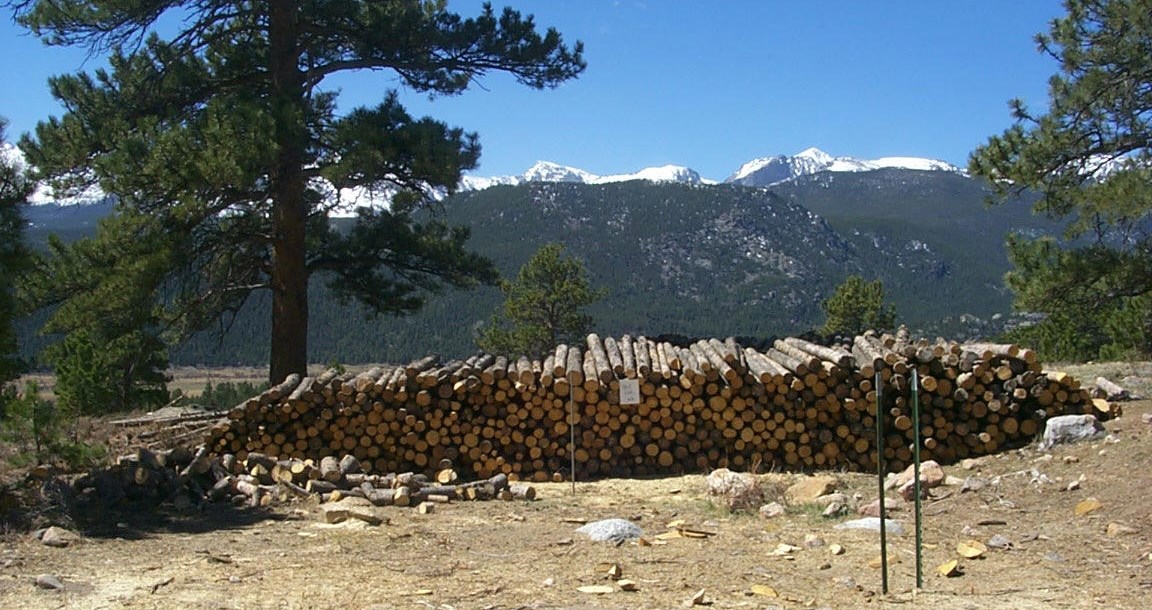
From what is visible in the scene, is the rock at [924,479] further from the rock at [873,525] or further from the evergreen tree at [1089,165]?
the evergreen tree at [1089,165]

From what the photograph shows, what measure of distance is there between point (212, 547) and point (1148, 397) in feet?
36.7

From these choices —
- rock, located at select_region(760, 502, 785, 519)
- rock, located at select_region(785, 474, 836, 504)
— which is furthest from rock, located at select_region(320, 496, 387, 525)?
rock, located at select_region(785, 474, 836, 504)

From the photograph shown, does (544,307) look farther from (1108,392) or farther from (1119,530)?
(1119,530)

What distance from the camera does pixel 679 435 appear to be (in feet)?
41.5

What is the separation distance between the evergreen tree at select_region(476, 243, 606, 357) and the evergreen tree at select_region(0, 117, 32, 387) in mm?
24133

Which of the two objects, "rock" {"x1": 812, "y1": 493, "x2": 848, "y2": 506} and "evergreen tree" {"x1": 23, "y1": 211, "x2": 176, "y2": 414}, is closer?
"rock" {"x1": 812, "y1": 493, "x2": 848, "y2": 506}

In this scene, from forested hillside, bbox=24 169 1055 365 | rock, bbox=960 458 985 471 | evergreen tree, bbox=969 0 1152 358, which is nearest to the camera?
rock, bbox=960 458 985 471

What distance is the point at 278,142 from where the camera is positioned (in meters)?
15.1

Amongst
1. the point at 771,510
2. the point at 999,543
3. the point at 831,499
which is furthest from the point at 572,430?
the point at 999,543

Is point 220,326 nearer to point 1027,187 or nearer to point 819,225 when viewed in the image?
point 1027,187

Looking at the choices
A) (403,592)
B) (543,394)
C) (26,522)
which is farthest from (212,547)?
(543,394)

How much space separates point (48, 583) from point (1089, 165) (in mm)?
15124

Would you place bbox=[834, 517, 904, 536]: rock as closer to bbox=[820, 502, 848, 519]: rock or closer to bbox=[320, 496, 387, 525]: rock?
bbox=[820, 502, 848, 519]: rock

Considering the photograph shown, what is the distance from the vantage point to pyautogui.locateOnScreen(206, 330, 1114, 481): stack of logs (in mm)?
12289
